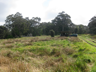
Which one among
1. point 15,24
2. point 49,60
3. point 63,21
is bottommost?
point 49,60

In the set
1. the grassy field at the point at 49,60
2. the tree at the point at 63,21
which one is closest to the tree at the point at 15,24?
the tree at the point at 63,21

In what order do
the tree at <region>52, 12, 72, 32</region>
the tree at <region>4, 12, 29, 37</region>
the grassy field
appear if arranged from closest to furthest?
the grassy field → the tree at <region>4, 12, 29, 37</region> → the tree at <region>52, 12, 72, 32</region>

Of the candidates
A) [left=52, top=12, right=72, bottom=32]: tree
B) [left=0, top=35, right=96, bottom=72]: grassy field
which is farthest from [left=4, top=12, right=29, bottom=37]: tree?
[left=0, top=35, right=96, bottom=72]: grassy field

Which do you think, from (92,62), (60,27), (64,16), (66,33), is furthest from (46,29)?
(92,62)

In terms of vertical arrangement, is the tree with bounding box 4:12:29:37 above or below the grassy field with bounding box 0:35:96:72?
above

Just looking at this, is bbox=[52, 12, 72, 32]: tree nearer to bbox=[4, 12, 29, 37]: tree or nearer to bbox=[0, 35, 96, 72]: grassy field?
bbox=[4, 12, 29, 37]: tree

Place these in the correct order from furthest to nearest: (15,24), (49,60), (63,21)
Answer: (63,21) → (15,24) → (49,60)

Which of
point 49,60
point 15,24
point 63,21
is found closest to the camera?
point 49,60

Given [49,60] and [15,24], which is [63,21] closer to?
[15,24]

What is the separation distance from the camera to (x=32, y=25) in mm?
56500

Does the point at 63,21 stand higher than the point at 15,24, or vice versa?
the point at 63,21

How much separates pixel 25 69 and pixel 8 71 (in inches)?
30.9

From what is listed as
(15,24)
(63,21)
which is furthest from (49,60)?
(63,21)

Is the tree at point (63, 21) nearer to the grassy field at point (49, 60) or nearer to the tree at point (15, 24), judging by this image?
the tree at point (15, 24)
